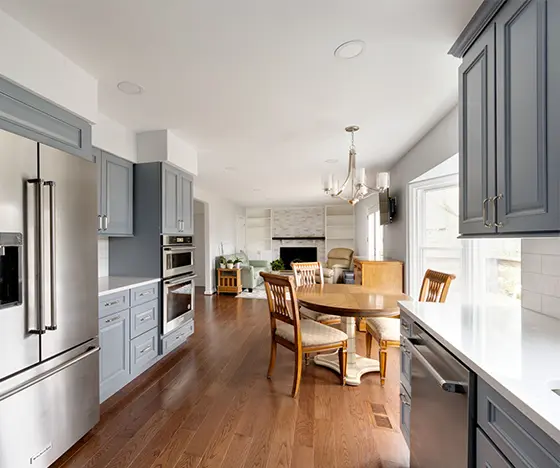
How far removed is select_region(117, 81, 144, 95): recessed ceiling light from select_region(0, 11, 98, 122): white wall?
169 mm

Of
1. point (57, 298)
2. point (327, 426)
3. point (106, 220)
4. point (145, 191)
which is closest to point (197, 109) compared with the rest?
point (145, 191)

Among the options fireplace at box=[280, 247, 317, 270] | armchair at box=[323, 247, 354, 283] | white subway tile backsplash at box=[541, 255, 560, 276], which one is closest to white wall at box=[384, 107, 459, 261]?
white subway tile backsplash at box=[541, 255, 560, 276]

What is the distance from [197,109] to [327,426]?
2635 millimetres

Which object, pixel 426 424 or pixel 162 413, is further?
pixel 162 413

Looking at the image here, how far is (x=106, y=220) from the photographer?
2.61 meters

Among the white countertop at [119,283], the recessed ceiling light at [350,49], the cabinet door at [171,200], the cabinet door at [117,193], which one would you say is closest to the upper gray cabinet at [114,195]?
the cabinet door at [117,193]

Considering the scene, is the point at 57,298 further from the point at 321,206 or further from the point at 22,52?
the point at 321,206

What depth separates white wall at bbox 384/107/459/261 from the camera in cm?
252

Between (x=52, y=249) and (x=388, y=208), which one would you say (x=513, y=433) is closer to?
(x=52, y=249)

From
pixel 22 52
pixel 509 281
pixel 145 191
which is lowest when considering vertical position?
pixel 509 281

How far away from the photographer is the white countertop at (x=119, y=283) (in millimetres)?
2273

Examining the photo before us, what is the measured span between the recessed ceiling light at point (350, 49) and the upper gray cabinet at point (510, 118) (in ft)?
1.61

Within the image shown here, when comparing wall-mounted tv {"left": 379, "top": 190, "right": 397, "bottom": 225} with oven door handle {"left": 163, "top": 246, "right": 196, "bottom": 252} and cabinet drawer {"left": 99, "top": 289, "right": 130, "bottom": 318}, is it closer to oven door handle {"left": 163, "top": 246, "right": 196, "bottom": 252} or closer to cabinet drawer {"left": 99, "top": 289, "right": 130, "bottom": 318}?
oven door handle {"left": 163, "top": 246, "right": 196, "bottom": 252}

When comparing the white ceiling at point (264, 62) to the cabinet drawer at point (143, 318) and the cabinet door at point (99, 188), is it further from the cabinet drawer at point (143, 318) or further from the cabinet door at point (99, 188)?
the cabinet drawer at point (143, 318)
